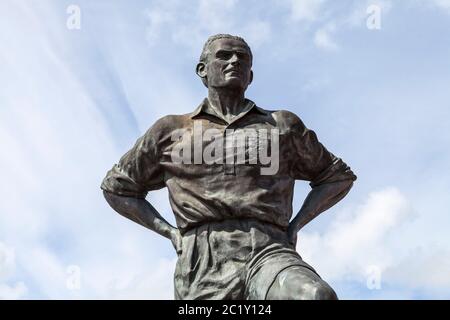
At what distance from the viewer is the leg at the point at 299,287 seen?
325 inches

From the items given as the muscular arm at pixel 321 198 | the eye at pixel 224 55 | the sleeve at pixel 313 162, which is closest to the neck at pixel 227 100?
the eye at pixel 224 55

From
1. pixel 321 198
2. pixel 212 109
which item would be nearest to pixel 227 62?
pixel 212 109

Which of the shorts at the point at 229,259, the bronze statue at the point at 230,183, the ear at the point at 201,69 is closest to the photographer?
the shorts at the point at 229,259

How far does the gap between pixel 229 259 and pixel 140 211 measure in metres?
1.22

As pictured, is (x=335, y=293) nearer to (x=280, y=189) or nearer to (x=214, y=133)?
(x=280, y=189)

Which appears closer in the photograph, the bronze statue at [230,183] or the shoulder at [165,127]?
the bronze statue at [230,183]

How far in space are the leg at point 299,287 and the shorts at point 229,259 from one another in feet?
0.63

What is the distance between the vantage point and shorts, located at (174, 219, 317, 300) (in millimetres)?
8992

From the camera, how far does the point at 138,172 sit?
9.90 m

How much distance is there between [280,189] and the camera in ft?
31.0

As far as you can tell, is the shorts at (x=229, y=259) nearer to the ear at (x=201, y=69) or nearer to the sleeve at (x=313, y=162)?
the sleeve at (x=313, y=162)

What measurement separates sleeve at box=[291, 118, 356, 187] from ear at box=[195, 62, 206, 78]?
106 cm

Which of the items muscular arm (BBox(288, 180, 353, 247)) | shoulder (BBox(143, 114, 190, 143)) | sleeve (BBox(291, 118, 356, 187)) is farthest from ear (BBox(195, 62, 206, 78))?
muscular arm (BBox(288, 180, 353, 247))
